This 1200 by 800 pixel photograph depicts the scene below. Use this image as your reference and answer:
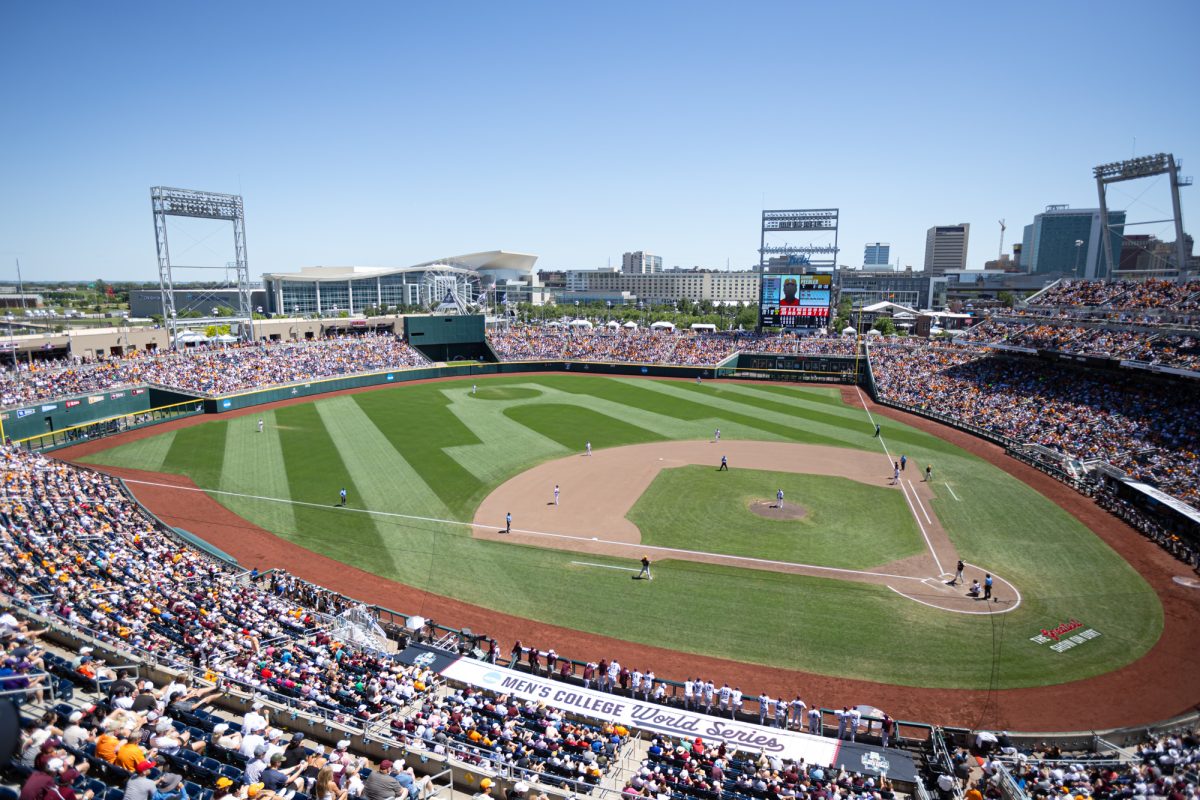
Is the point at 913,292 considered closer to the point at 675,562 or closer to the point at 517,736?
the point at 675,562

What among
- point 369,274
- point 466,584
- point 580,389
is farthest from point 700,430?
point 369,274

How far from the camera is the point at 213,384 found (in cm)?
5056

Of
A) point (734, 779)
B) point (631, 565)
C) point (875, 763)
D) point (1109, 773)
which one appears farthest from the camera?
point (631, 565)

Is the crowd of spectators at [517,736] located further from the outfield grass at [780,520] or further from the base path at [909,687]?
the outfield grass at [780,520]

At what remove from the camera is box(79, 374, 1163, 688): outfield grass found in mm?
19328

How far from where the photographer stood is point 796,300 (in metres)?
67.2

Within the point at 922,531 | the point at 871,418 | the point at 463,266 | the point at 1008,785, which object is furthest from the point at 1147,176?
the point at 463,266

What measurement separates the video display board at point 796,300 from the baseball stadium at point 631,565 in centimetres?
1732

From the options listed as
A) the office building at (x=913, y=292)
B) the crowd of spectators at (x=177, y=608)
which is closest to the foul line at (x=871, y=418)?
the crowd of spectators at (x=177, y=608)

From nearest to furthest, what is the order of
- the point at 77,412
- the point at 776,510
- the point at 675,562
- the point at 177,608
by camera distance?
the point at 177,608 < the point at 675,562 < the point at 776,510 < the point at 77,412

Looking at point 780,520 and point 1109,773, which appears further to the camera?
point 780,520

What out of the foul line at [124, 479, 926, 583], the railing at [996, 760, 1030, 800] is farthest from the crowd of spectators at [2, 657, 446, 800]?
the foul line at [124, 479, 926, 583]

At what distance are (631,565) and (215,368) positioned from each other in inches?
1750

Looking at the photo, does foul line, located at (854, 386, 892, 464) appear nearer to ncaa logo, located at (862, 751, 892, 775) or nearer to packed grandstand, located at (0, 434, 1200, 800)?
packed grandstand, located at (0, 434, 1200, 800)
